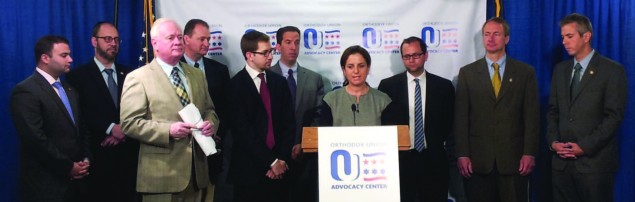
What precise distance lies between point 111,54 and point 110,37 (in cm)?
11

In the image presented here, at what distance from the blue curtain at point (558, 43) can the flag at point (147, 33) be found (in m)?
2.53

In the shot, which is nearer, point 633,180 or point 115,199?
point 115,199

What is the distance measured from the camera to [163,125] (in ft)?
10.6

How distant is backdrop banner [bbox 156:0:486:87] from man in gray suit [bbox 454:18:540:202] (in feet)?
2.04

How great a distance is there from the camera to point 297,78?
4.50 m

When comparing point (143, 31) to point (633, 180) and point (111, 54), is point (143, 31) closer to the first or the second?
point (111, 54)

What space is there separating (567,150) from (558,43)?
1.11m

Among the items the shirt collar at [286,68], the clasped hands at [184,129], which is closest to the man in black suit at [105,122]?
the clasped hands at [184,129]

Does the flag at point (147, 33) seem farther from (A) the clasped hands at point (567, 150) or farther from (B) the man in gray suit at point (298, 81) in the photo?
(A) the clasped hands at point (567, 150)

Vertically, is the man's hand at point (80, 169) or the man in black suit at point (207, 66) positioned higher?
the man in black suit at point (207, 66)

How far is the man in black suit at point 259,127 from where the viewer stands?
12.6 feet

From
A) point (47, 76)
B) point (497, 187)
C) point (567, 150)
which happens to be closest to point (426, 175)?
point (497, 187)

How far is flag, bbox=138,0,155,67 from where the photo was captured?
466 centimetres

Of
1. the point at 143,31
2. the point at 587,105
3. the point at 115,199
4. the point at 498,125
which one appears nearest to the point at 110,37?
the point at 143,31
